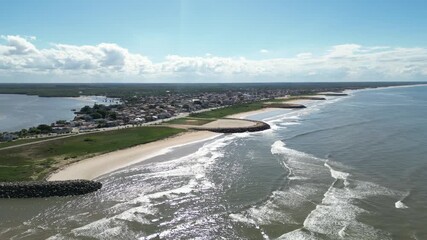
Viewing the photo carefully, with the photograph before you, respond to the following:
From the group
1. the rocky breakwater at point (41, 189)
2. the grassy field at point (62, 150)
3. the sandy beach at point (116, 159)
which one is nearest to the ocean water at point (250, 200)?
the rocky breakwater at point (41, 189)

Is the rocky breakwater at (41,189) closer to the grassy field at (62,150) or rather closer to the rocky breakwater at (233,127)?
the grassy field at (62,150)

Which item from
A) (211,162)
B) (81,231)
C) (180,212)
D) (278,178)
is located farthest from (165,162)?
(81,231)

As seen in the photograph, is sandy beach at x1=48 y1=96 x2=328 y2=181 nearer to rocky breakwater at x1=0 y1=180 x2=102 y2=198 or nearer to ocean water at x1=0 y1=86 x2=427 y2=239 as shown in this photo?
ocean water at x1=0 y1=86 x2=427 y2=239

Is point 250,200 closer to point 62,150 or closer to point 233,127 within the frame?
point 62,150

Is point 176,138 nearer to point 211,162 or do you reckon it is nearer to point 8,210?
point 211,162

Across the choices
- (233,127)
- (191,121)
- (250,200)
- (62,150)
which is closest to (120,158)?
(62,150)

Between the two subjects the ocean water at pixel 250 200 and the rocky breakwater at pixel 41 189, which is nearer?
the ocean water at pixel 250 200
